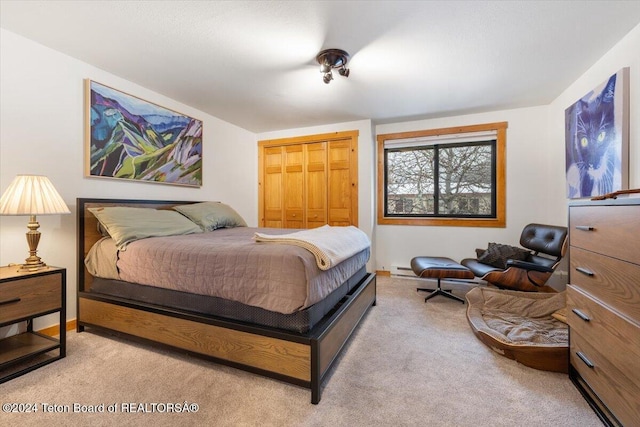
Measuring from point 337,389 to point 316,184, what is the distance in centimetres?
310

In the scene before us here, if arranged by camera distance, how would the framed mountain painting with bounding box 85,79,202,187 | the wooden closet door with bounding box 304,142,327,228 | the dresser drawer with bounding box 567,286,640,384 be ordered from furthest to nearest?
the wooden closet door with bounding box 304,142,327,228 < the framed mountain painting with bounding box 85,79,202,187 < the dresser drawer with bounding box 567,286,640,384

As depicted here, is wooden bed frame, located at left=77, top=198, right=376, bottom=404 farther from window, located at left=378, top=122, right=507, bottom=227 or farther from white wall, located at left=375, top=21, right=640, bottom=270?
window, located at left=378, top=122, right=507, bottom=227

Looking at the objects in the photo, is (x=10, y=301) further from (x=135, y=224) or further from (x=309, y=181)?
(x=309, y=181)

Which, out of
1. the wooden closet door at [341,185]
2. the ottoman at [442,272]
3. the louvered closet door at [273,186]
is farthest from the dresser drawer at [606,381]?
the louvered closet door at [273,186]

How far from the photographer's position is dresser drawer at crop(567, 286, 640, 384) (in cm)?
110

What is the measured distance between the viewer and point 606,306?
50.6 inches

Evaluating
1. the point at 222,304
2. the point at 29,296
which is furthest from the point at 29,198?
the point at 222,304

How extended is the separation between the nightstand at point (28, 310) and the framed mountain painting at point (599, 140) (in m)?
4.23

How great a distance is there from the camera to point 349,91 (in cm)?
307

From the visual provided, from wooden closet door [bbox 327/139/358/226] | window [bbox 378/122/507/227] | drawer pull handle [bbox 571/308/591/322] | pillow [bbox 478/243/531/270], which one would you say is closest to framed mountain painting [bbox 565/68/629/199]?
pillow [bbox 478/243/531/270]

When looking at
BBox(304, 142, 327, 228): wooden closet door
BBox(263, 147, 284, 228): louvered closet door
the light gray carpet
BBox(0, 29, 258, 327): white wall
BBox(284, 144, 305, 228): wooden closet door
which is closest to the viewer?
the light gray carpet

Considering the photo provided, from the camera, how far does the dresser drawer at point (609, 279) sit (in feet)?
3.67

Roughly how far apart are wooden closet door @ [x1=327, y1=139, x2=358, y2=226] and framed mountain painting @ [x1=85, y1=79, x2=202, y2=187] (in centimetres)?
186

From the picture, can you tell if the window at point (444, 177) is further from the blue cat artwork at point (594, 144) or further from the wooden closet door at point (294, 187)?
the wooden closet door at point (294, 187)
